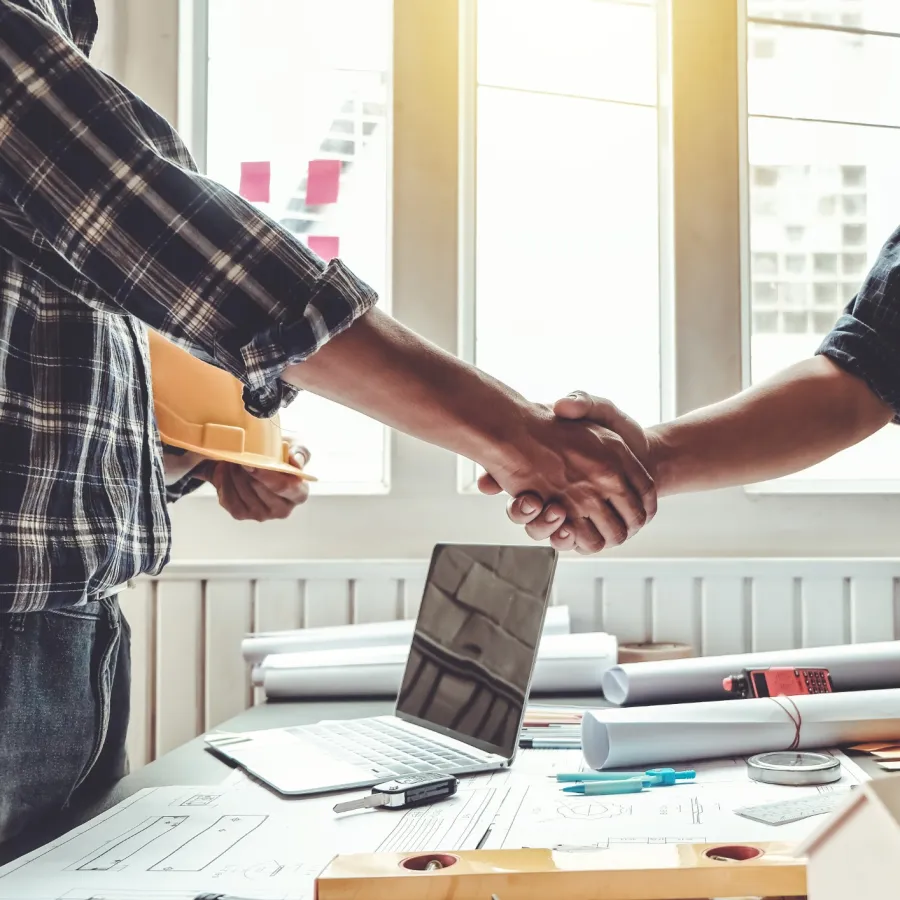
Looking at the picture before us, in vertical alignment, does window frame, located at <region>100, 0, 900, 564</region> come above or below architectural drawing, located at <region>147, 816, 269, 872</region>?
above

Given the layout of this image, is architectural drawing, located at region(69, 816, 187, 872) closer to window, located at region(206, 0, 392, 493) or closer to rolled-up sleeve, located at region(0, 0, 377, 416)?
rolled-up sleeve, located at region(0, 0, 377, 416)

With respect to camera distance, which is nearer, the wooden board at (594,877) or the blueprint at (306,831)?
the wooden board at (594,877)

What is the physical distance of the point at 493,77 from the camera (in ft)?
6.02

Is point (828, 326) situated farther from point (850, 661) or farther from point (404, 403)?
point (404, 403)

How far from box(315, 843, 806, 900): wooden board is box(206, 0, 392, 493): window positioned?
1.33 meters

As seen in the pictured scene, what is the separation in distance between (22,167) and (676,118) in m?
1.38

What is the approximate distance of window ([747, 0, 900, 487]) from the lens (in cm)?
183

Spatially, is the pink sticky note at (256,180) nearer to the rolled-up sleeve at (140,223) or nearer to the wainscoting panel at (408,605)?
the wainscoting panel at (408,605)

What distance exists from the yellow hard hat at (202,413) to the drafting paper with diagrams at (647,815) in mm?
566

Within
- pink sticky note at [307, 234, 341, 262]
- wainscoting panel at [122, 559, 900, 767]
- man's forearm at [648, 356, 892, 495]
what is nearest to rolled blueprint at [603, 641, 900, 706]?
man's forearm at [648, 356, 892, 495]

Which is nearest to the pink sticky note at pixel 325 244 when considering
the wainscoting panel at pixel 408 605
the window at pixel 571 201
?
the window at pixel 571 201

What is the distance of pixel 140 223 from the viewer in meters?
0.71

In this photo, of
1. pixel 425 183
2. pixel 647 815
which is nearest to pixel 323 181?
pixel 425 183

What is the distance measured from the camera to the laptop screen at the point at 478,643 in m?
0.97
